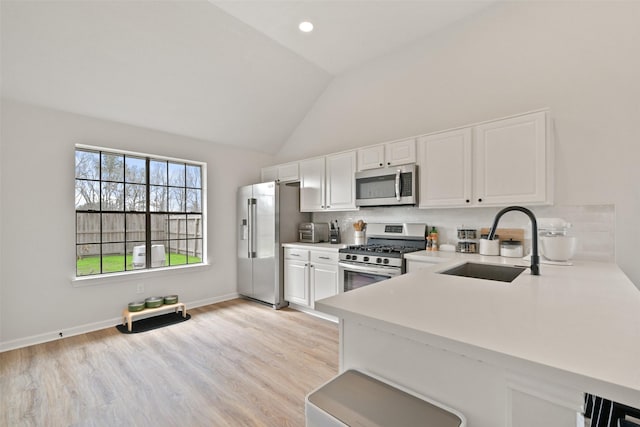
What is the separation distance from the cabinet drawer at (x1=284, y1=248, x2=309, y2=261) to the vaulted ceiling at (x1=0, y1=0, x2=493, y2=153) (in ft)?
7.03

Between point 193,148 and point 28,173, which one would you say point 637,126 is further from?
point 28,173

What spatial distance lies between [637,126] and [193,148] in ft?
15.9

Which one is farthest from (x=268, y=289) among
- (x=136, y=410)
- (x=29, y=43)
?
(x=29, y=43)

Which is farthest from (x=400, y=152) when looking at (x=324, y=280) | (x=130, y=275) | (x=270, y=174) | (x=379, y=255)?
(x=130, y=275)

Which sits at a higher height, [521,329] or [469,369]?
[521,329]

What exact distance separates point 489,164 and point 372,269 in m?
1.55

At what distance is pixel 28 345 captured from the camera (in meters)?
2.94

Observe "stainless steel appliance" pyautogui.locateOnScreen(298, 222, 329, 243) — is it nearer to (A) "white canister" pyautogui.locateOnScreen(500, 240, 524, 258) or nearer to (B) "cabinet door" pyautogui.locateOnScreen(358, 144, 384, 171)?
(B) "cabinet door" pyautogui.locateOnScreen(358, 144, 384, 171)

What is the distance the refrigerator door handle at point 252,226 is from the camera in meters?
4.39

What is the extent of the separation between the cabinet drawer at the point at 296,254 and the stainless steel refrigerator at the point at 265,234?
0.10 metres

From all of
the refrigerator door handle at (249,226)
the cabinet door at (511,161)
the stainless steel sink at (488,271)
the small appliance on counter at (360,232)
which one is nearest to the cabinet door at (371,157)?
the small appliance on counter at (360,232)

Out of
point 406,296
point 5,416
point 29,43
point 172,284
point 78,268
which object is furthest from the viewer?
point 172,284

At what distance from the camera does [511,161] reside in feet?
8.37

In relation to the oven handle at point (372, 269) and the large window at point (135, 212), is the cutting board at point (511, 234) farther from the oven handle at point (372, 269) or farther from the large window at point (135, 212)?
the large window at point (135, 212)
